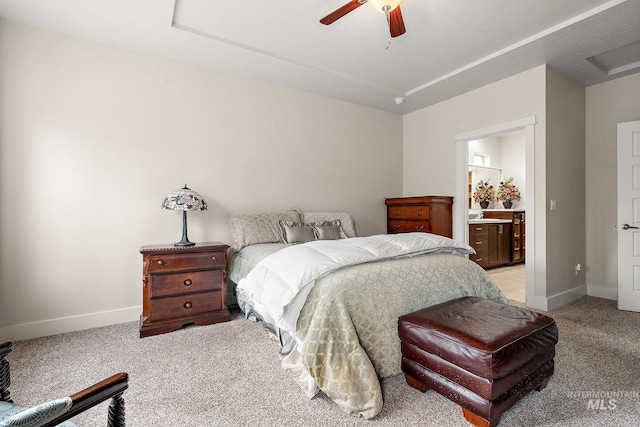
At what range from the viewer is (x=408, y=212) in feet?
14.3

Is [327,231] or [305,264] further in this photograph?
[327,231]

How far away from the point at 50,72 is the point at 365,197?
3.71m

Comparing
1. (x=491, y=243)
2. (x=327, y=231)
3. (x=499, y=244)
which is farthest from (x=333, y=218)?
(x=499, y=244)

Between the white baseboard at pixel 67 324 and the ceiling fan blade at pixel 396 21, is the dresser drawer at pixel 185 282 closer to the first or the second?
the white baseboard at pixel 67 324

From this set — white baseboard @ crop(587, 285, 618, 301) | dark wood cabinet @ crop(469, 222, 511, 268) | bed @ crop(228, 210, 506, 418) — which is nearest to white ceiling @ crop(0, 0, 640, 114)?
bed @ crop(228, 210, 506, 418)

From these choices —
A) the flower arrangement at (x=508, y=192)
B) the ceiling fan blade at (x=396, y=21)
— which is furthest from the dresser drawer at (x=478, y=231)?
the ceiling fan blade at (x=396, y=21)

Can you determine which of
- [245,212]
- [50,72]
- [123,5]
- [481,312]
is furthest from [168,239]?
[481,312]

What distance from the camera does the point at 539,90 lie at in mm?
3273

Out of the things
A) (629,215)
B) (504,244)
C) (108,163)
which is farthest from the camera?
(504,244)

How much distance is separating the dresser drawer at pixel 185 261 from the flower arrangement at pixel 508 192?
18.5ft

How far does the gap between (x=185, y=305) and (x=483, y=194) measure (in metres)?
5.71

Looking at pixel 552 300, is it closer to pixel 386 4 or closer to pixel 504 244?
pixel 504 244

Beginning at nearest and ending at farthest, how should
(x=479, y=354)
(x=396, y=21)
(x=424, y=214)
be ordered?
(x=479, y=354)
(x=396, y=21)
(x=424, y=214)

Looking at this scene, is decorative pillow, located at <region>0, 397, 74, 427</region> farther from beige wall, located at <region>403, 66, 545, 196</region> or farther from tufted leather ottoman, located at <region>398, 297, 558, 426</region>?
beige wall, located at <region>403, 66, 545, 196</region>
